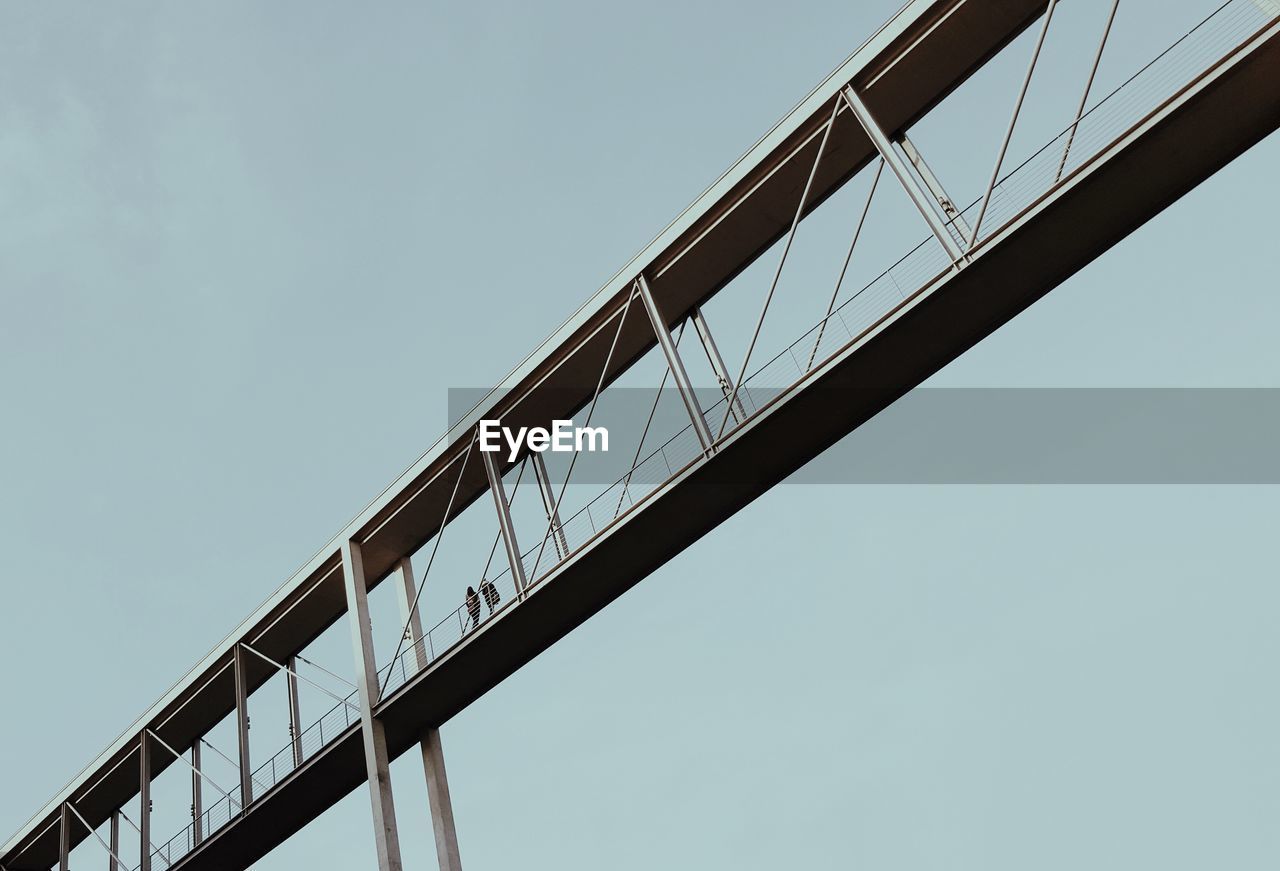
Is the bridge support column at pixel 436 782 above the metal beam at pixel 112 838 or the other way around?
the other way around

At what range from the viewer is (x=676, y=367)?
2323 cm

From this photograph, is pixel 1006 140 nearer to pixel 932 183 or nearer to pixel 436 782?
pixel 932 183

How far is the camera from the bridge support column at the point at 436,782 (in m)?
25.4

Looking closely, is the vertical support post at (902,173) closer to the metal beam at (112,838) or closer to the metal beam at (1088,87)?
the metal beam at (1088,87)

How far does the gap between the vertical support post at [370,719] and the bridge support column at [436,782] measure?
851 mm

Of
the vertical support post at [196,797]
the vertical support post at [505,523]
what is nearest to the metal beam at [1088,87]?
the vertical support post at [505,523]

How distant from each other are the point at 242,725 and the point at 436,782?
6.84 metres

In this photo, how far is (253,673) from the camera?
33.5 m

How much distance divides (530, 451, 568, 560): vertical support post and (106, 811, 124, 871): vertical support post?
20.1m

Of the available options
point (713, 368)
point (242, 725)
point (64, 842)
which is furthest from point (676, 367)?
point (64, 842)

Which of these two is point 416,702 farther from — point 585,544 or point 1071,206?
point 1071,206

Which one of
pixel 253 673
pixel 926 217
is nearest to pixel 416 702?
pixel 253 673

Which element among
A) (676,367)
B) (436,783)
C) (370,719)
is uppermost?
(676,367)

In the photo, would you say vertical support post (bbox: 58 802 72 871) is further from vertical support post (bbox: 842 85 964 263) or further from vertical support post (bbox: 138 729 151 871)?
vertical support post (bbox: 842 85 964 263)
